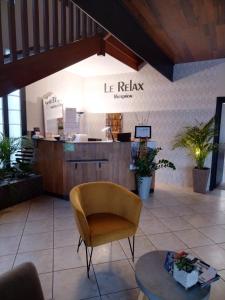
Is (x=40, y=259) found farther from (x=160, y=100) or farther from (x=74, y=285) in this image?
(x=160, y=100)

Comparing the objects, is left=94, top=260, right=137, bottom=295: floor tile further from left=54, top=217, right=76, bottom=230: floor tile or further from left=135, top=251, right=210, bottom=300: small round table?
left=54, top=217, right=76, bottom=230: floor tile

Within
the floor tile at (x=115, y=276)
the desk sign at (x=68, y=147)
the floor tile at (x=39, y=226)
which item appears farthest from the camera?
the desk sign at (x=68, y=147)

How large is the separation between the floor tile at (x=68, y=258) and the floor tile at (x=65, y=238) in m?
0.10

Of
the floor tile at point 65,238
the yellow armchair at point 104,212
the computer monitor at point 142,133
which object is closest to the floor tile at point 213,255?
the yellow armchair at point 104,212

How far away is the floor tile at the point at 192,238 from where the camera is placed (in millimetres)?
2980

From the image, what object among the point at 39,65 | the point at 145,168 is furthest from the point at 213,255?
the point at 39,65

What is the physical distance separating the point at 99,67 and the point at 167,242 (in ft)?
15.3

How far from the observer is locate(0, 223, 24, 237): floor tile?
10.4ft

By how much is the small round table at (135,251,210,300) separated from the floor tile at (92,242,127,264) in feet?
2.81

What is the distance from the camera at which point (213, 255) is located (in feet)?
8.88

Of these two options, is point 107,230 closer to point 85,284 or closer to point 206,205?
point 85,284

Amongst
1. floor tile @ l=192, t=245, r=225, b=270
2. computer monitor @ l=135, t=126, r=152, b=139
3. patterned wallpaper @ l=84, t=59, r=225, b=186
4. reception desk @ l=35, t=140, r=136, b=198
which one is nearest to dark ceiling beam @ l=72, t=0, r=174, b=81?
computer monitor @ l=135, t=126, r=152, b=139

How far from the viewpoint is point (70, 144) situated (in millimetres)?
4359

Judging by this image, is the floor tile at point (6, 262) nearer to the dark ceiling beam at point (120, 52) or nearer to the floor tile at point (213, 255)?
the floor tile at point (213, 255)
